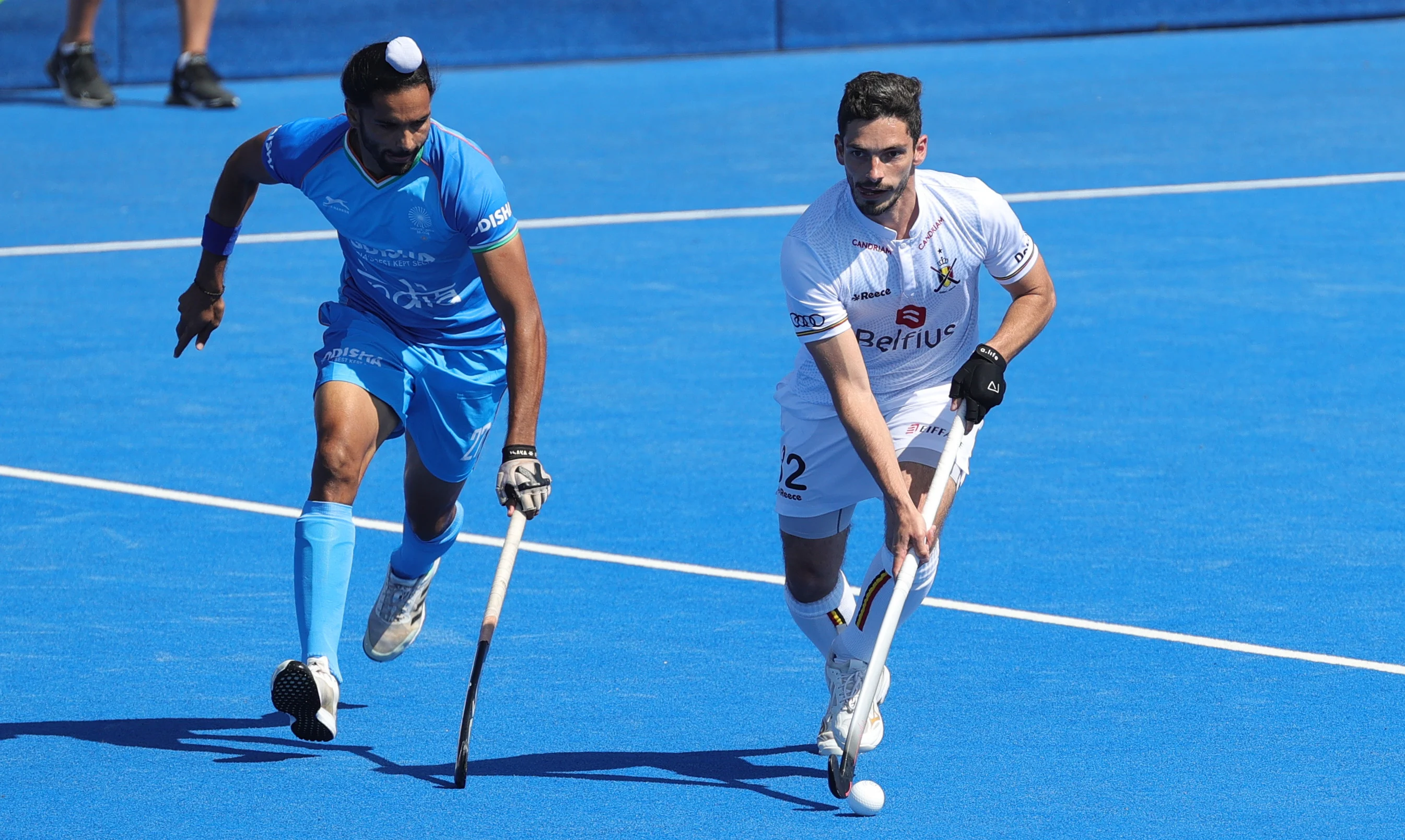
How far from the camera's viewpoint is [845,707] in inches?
232

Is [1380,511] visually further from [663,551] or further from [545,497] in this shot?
[545,497]

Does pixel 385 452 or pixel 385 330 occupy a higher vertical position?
pixel 385 330

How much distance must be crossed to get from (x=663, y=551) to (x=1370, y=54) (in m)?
13.1

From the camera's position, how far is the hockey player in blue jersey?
19.1 feet

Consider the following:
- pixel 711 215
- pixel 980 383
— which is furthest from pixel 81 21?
pixel 980 383

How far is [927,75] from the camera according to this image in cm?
1822

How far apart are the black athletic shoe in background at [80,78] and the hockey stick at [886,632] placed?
1358 centimetres

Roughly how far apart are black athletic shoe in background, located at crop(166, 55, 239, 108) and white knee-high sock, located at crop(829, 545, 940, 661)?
12752 mm

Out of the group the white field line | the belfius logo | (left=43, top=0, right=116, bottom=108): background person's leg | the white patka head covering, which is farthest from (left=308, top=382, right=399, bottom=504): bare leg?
(left=43, top=0, right=116, bottom=108): background person's leg

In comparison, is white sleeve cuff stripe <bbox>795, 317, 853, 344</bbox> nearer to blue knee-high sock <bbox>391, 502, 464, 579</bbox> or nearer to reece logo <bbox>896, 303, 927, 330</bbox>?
reece logo <bbox>896, 303, 927, 330</bbox>

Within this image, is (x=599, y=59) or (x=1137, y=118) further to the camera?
(x=599, y=59)

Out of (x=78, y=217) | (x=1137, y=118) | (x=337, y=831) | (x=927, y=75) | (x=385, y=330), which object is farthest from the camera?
(x=927, y=75)

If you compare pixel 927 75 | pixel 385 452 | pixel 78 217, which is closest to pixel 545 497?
pixel 385 452

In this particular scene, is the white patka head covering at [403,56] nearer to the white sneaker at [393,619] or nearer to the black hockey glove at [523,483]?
the black hockey glove at [523,483]
